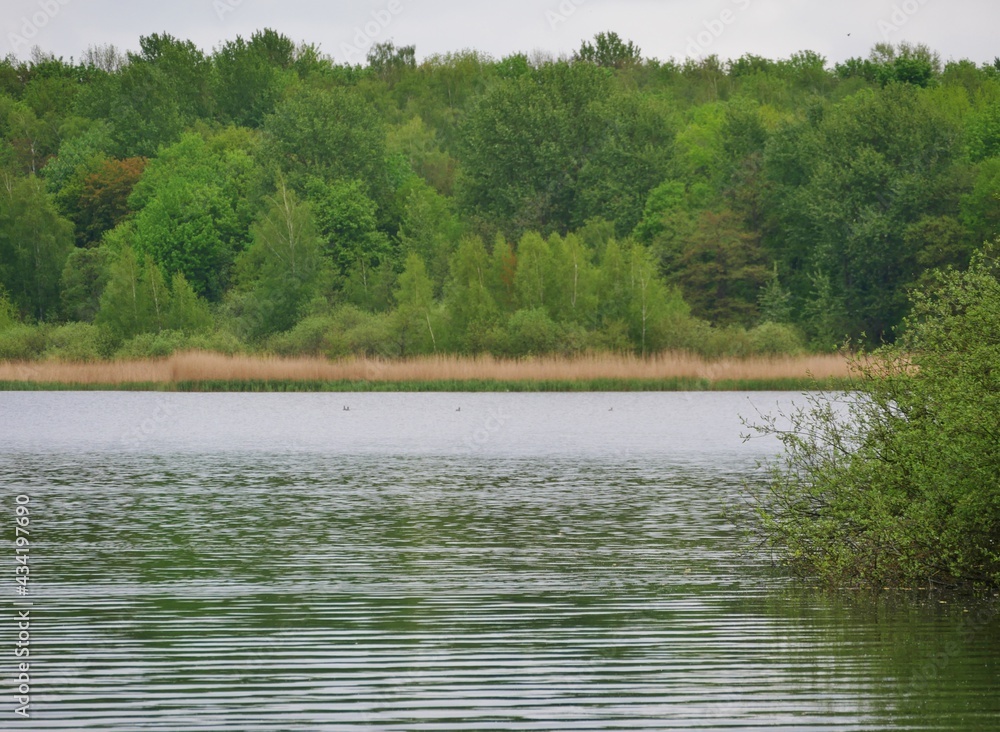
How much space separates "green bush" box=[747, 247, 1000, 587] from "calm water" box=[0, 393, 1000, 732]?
0.45 meters

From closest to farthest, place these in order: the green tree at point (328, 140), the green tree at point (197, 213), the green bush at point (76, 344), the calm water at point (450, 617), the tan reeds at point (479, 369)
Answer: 1. the calm water at point (450, 617)
2. the tan reeds at point (479, 369)
3. the green bush at point (76, 344)
4. the green tree at point (197, 213)
5. the green tree at point (328, 140)

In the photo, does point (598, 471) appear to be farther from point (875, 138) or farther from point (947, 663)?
point (875, 138)

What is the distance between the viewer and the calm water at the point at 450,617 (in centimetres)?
963

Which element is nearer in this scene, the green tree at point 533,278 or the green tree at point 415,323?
the green tree at point 415,323

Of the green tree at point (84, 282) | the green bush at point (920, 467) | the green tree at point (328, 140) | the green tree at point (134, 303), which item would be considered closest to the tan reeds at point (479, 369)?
the green tree at point (134, 303)

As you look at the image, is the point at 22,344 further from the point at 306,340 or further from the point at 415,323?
the point at 415,323

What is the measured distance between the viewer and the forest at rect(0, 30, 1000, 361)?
66812 mm

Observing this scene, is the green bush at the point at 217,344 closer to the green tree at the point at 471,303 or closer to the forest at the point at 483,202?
the forest at the point at 483,202

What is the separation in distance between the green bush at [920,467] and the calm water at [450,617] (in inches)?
17.7

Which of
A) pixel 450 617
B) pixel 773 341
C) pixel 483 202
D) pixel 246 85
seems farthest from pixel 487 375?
pixel 246 85

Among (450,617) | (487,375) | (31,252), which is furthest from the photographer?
(31,252)

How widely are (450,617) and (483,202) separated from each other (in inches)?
2969

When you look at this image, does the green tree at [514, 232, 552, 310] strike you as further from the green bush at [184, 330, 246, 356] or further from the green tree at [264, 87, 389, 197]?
the green tree at [264, 87, 389, 197]

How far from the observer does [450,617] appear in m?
12.7
